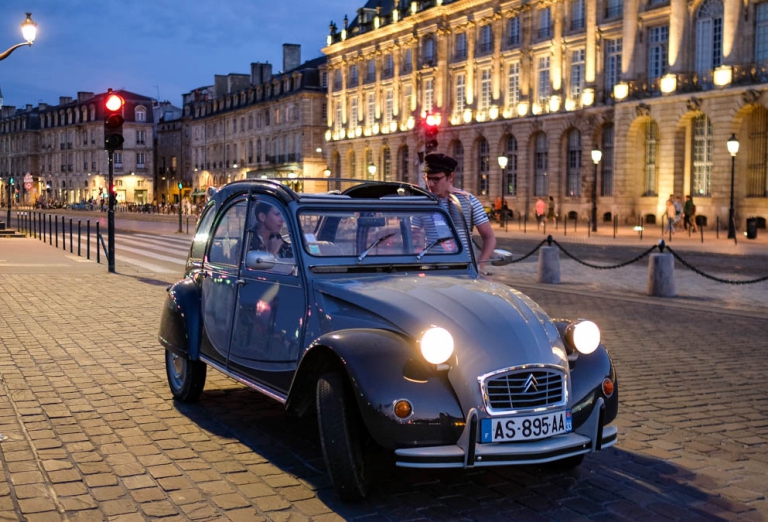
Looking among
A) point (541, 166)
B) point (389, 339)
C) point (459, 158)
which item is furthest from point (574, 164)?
point (389, 339)

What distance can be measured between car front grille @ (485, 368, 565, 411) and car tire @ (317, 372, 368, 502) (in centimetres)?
70

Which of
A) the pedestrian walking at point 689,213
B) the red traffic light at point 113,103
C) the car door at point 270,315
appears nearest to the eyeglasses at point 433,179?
the car door at point 270,315

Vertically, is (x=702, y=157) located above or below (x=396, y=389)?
above

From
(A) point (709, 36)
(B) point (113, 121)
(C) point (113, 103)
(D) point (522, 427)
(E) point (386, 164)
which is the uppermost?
(A) point (709, 36)

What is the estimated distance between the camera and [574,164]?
5269cm

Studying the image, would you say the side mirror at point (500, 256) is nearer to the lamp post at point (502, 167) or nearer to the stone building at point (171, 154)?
the lamp post at point (502, 167)

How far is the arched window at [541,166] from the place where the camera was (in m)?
54.9

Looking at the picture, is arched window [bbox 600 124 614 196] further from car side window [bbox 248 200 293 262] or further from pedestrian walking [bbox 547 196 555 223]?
car side window [bbox 248 200 293 262]

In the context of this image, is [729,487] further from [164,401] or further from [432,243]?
[164,401]

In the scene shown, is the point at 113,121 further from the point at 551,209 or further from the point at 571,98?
the point at 571,98

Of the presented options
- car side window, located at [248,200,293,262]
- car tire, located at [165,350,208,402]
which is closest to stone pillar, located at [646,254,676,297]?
car tire, located at [165,350,208,402]

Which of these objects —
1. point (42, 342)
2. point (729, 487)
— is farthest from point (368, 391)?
point (42, 342)

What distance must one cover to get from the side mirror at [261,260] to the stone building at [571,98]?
37231 mm

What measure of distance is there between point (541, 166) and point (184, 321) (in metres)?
50.1
